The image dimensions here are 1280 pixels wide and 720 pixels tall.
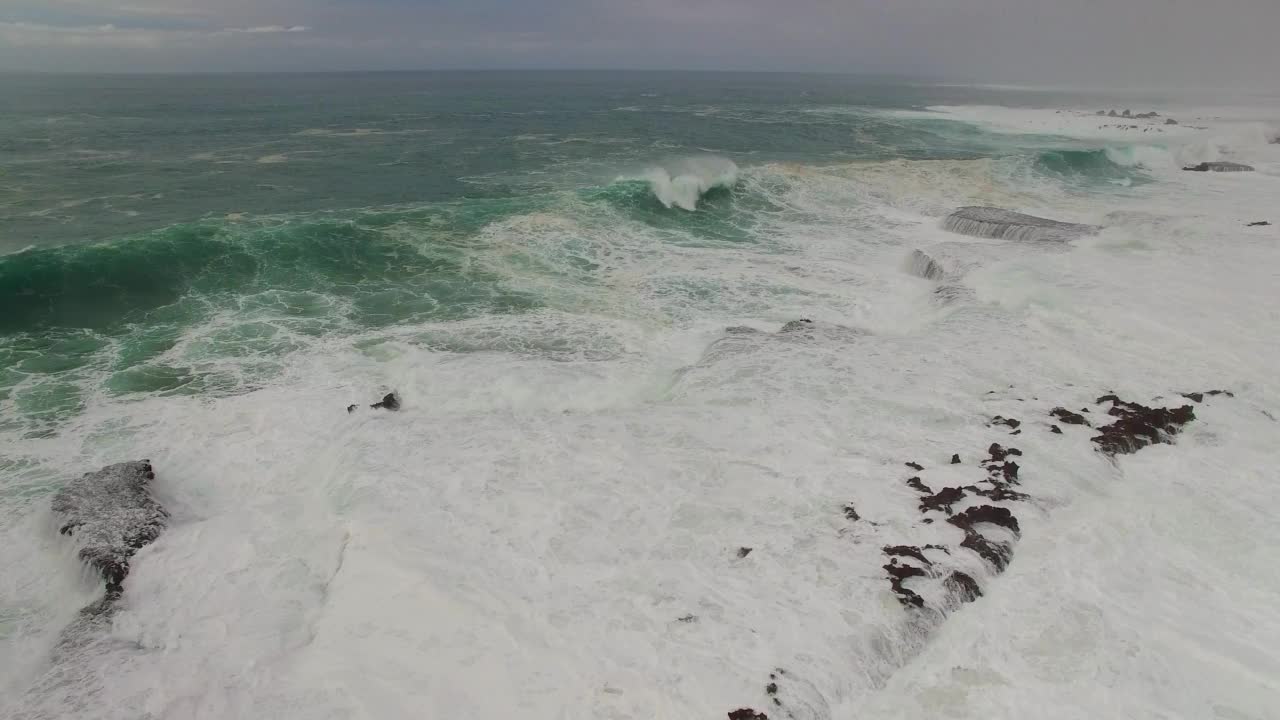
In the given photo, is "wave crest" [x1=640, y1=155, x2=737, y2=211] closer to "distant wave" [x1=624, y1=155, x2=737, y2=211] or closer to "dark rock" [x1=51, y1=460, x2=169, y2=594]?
"distant wave" [x1=624, y1=155, x2=737, y2=211]

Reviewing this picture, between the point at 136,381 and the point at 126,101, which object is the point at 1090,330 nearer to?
the point at 136,381

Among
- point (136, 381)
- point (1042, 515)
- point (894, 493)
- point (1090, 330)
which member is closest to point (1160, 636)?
point (1042, 515)

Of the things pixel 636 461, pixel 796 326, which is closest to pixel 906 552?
pixel 636 461

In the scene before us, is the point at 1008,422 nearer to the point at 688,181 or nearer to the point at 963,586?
the point at 963,586

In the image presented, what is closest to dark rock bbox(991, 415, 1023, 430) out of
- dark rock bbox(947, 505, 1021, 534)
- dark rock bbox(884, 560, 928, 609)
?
dark rock bbox(947, 505, 1021, 534)

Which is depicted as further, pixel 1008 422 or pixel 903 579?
pixel 1008 422
